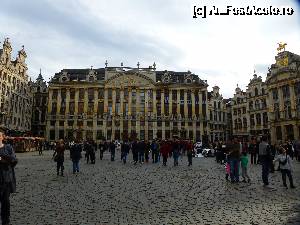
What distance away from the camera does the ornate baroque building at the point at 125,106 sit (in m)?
67.9

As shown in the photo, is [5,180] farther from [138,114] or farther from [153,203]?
[138,114]

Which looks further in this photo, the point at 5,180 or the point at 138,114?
the point at 138,114

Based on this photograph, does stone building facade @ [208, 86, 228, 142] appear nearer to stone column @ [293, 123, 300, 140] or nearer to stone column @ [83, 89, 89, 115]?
stone column @ [293, 123, 300, 140]

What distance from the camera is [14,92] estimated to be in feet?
185

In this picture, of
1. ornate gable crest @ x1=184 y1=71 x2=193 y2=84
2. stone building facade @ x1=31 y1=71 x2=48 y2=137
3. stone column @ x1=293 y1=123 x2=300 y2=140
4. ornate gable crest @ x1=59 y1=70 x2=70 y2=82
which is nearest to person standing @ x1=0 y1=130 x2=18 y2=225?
stone column @ x1=293 y1=123 x2=300 y2=140

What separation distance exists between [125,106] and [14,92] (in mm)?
24256

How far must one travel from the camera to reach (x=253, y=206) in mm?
8000

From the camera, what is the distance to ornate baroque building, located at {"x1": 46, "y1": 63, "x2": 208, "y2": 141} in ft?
223

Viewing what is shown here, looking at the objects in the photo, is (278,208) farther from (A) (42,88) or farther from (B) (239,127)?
(A) (42,88)

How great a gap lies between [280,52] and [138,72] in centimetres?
3115

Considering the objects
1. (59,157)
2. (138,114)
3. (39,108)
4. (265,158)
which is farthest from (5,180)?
(39,108)

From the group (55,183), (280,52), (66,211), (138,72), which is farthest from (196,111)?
(66,211)

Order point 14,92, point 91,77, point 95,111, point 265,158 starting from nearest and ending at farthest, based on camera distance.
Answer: point 265,158 < point 14,92 < point 95,111 < point 91,77

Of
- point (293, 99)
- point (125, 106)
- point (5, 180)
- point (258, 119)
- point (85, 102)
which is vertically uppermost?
point (85, 102)
